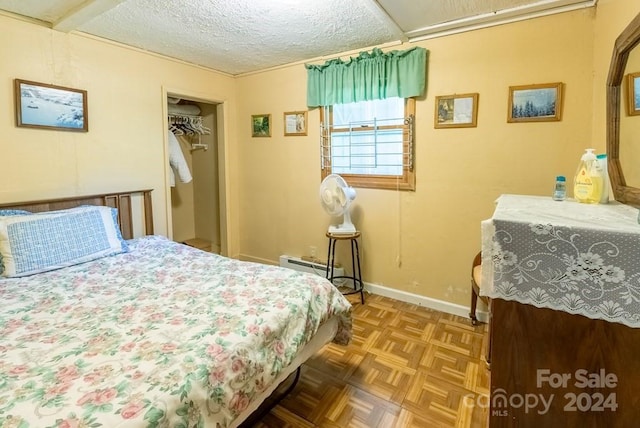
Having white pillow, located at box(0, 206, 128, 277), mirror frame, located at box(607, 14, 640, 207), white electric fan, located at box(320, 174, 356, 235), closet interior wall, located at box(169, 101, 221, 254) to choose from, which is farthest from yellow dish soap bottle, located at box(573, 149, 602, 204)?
closet interior wall, located at box(169, 101, 221, 254)

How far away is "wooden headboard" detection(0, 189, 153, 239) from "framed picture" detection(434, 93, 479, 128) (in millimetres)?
2670

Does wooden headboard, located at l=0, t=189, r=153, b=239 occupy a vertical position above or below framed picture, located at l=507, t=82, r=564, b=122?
below

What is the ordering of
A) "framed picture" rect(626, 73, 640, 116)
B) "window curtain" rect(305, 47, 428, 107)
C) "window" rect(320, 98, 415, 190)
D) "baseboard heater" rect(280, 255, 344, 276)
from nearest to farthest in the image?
"framed picture" rect(626, 73, 640, 116) → "window curtain" rect(305, 47, 428, 107) → "window" rect(320, 98, 415, 190) → "baseboard heater" rect(280, 255, 344, 276)

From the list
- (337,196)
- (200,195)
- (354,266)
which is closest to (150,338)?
(337,196)

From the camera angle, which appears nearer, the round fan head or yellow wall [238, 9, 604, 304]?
yellow wall [238, 9, 604, 304]

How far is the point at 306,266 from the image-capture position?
338cm

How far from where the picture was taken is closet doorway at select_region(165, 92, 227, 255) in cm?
387

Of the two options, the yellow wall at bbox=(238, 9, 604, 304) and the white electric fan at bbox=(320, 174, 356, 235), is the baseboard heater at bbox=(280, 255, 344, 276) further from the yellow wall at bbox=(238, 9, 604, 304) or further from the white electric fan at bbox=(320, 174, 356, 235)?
the white electric fan at bbox=(320, 174, 356, 235)

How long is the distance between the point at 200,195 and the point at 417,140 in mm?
3020

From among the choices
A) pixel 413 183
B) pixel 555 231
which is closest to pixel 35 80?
pixel 413 183

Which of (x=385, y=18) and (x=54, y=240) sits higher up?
(x=385, y=18)

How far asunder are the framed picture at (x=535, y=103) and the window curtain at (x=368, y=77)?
68 cm

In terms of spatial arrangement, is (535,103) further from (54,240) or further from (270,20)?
(54,240)

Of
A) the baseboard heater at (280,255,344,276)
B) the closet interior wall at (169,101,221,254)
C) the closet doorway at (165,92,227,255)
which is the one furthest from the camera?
the closet interior wall at (169,101,221,254)
